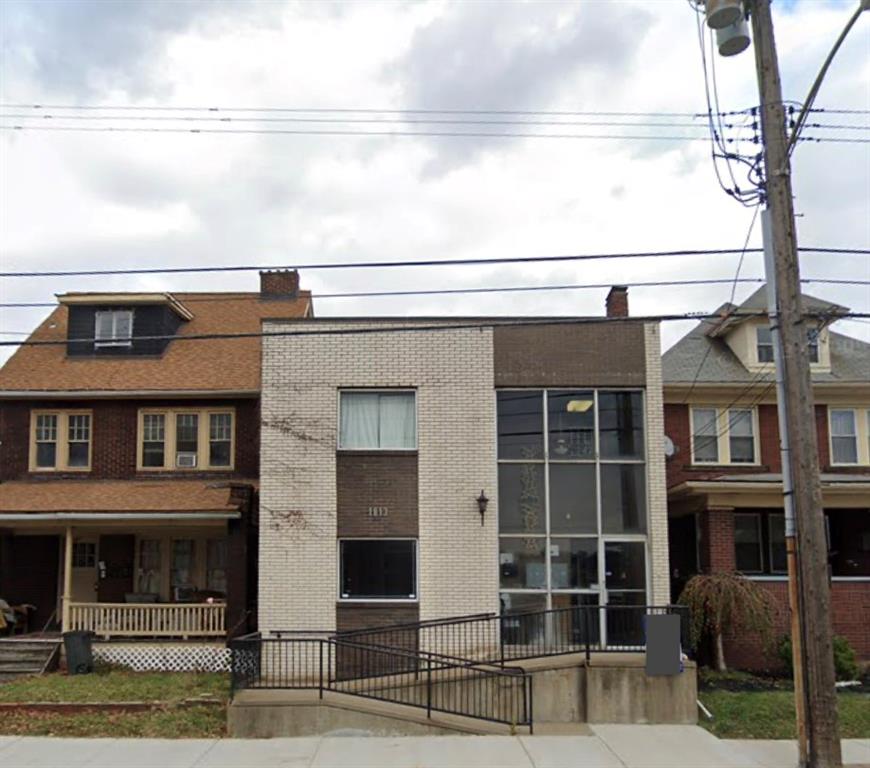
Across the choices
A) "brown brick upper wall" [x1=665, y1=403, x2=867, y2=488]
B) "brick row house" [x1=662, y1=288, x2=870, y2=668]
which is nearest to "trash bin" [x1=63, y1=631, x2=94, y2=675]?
"brick row house" [x1=662, y1=288, x2=870, y2=668]

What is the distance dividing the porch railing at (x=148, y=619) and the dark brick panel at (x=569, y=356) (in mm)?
7682

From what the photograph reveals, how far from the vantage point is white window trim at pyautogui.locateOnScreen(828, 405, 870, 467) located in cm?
2258

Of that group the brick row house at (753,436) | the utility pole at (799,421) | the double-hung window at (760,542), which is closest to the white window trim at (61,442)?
the brick row house at (753,436)

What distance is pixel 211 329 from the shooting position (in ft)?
83.1

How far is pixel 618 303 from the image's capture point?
20.9 m

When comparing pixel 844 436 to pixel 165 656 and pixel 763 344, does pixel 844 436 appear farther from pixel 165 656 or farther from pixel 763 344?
pixel 165 656

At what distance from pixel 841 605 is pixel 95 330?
17.9m

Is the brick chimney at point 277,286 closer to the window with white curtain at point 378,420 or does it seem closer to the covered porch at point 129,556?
the covered porch at point 129,556

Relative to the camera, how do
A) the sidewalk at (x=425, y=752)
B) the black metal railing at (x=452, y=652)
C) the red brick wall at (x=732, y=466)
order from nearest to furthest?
the sidewalk at (x=425, y=752)
the black metal railing at (x=452, y=652)
the red brick wall at (x=732, y=466)

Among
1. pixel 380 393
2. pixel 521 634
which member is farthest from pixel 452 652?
pixel 380 393

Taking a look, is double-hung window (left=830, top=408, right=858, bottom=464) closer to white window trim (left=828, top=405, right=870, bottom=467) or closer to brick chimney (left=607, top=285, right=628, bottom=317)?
white window trim (left=828, top=405, right=870, bottom=467)

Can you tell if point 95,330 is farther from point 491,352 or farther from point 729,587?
point 729,587

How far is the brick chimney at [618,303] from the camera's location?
2072cm

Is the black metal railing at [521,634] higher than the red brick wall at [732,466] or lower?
lower
